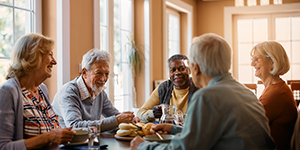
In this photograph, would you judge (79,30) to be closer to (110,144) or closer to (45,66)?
(45,66)

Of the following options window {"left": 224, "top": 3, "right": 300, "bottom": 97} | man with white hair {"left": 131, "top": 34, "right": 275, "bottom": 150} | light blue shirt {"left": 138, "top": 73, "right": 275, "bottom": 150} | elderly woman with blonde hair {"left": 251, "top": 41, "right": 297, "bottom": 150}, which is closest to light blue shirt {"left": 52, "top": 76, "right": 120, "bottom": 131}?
man with white hair {"left": 131, "top": 34, "right": 275, "bottom": 150}

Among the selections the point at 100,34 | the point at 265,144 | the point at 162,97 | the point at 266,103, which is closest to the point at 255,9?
the point at 100,34

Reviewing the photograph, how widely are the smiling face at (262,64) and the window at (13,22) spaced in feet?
6.59

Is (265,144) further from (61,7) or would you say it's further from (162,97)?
(61,7)

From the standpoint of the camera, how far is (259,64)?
2232 millimetres

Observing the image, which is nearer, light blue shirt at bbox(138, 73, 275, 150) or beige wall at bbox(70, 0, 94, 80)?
light blue shirt at bbox(138, 73, 275, 150)

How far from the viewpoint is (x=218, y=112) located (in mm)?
1201

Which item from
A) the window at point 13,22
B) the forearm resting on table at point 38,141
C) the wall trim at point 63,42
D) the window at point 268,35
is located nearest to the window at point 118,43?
the wall trim at point 63,42

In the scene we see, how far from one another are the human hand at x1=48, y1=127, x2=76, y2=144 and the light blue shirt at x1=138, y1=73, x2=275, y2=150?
0.59 m

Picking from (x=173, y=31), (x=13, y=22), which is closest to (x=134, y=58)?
(x=173, y=31)

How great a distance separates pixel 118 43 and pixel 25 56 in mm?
2527

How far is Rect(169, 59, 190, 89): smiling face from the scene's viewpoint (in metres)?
2.76

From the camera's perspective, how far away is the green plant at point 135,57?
4.38 metres

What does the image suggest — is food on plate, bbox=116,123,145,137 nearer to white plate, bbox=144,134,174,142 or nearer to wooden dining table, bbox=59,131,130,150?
wooden dining table, bbox=59,131,130,150
